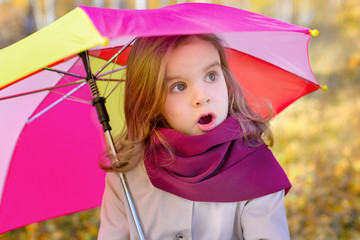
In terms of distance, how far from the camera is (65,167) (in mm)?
2477

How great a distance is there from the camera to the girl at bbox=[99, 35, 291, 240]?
1.92m

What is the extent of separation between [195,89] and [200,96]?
4 cm

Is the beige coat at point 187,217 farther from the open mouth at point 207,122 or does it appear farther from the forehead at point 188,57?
the forehead at point 188,57

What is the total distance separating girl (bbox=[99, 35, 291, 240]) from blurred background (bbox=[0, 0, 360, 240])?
1.97 ft

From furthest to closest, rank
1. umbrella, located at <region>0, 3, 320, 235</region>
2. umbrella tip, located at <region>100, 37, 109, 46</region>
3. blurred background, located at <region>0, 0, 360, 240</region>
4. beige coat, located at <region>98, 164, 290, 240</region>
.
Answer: blurred background, located at <region>0, 0, 360, 240</region>
umbrella, located at <region>0, 3, 320, 235</region>
beige coat, located at <region>98, 164, 290, 240</region>
umbrella tip, located at <region>100, 37, 109, 46</region>

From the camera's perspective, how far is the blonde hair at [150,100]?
1997mm

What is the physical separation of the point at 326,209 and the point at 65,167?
3.34 meters

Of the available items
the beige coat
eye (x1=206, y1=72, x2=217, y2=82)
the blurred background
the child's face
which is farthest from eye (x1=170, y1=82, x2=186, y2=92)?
the blurred background

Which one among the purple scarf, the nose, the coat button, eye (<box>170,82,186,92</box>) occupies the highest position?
eye (<box>170,82,186,92</box>)

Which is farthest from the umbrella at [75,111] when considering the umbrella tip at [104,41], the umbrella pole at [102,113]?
the umbrella tip at [104,41]

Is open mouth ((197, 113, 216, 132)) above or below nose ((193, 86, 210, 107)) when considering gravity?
below

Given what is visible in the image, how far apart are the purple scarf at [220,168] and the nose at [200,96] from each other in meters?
0.13

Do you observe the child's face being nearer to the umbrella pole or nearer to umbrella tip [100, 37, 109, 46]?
the umbrella pole

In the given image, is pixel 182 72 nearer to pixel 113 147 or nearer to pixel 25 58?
pixel 113 147
